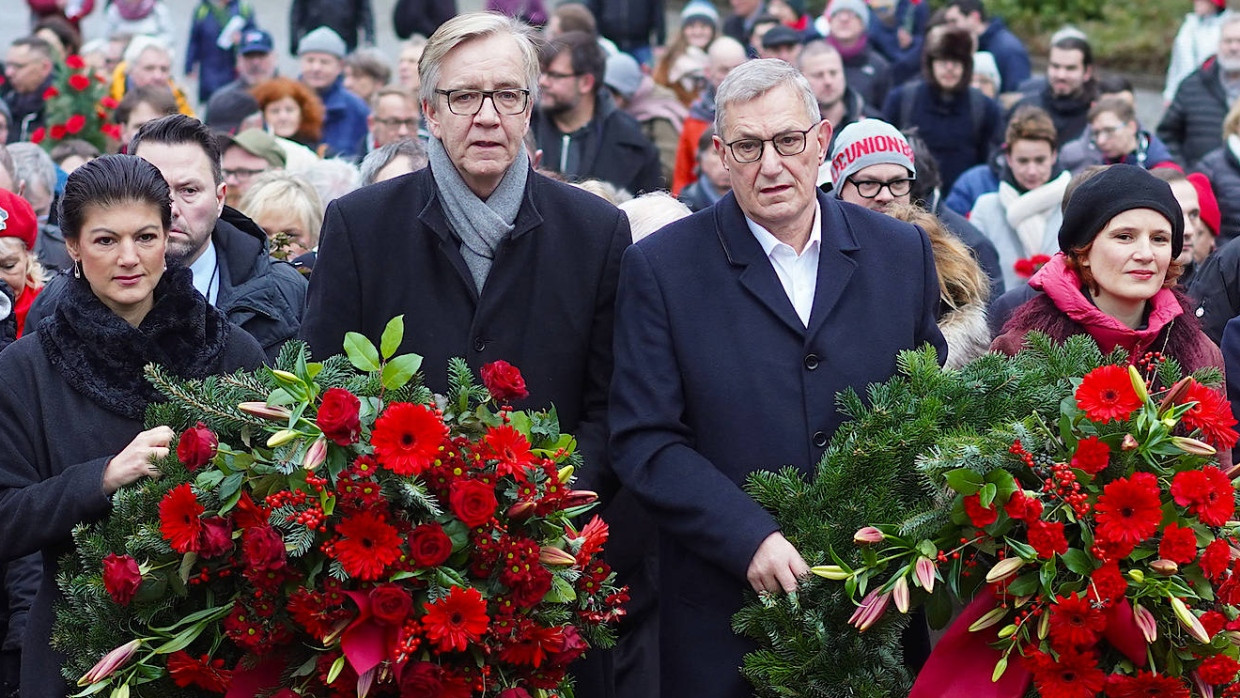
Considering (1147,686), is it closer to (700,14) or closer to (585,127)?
(585,127)

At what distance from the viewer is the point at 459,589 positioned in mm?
3441

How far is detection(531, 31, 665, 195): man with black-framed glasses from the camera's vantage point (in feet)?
31.1

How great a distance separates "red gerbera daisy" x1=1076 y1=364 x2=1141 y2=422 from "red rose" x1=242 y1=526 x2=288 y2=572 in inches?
69.2

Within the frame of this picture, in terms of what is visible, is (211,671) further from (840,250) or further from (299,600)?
(840,250)

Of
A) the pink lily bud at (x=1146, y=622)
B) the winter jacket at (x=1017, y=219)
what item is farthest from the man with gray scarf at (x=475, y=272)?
A: the winter jacket at (x=1017, y=219)

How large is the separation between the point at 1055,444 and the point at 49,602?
240cm

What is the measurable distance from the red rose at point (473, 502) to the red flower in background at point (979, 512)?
1033 mm

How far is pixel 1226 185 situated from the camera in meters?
8.86

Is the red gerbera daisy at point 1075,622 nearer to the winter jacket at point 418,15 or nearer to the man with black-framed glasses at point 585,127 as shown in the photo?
the man with black-framed glasses at point 585,127

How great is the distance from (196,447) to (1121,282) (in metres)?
2.54

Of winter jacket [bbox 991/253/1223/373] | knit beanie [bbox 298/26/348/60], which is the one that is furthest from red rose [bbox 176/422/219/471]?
knit beanie [bbox 298/26/348/60]

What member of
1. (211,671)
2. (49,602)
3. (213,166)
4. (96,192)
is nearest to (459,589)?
(211,671)

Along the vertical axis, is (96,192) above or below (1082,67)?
above

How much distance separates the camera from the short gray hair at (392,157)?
21.0 ft
